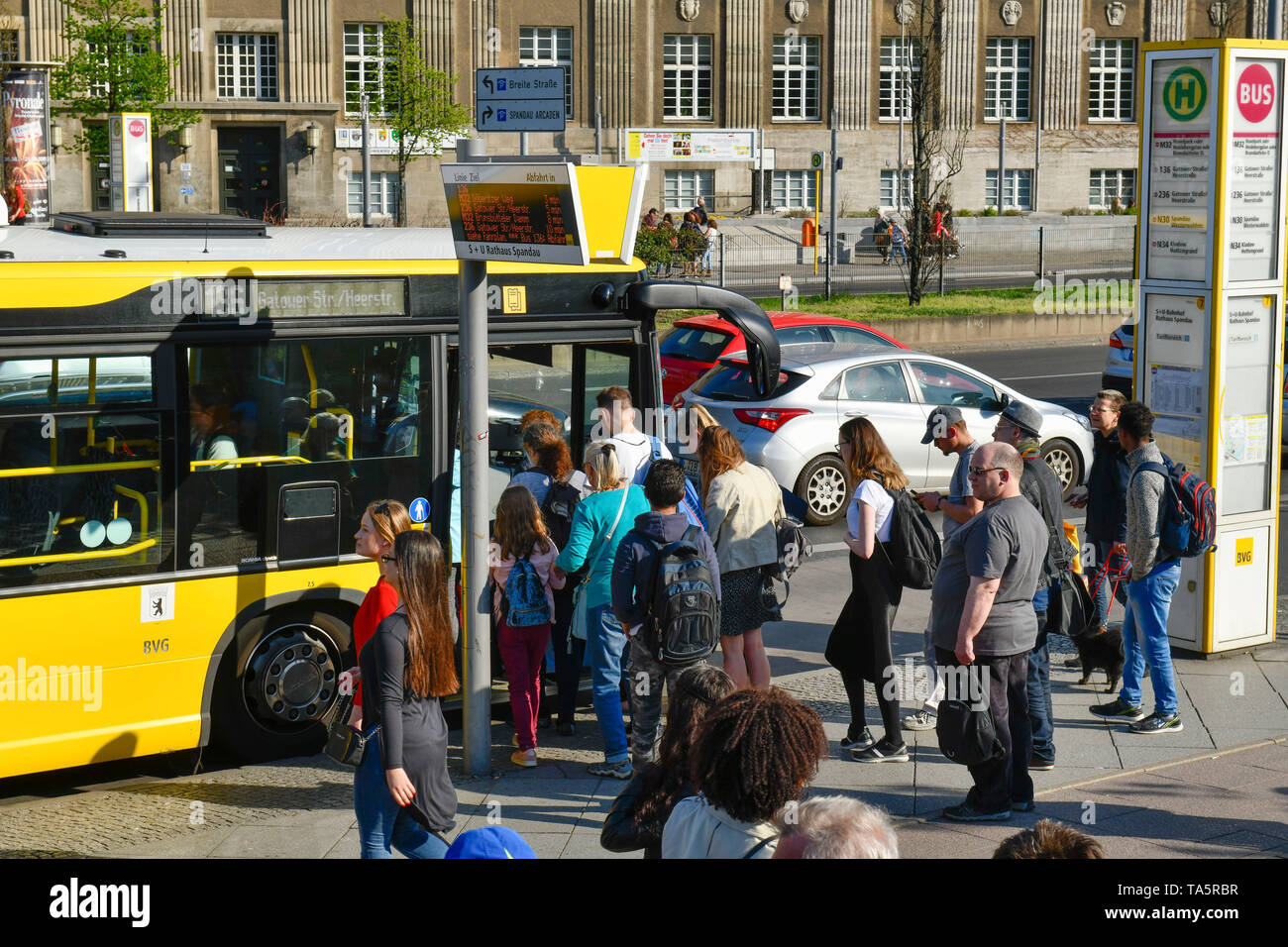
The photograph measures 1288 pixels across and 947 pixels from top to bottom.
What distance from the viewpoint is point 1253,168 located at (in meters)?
9.51

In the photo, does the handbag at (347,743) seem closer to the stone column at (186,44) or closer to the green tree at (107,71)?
the green tree at (107,71)

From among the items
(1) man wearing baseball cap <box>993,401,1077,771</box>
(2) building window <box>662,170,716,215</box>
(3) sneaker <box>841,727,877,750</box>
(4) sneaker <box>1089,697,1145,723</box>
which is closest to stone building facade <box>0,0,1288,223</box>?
(2) building window <box>662,170,716,215</box>

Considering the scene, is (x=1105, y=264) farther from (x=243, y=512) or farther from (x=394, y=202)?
(x=243, y=512)

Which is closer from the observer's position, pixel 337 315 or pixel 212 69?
pixel 337 315

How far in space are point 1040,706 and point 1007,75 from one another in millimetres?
50729

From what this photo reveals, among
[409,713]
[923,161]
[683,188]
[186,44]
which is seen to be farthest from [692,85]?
[409,713]

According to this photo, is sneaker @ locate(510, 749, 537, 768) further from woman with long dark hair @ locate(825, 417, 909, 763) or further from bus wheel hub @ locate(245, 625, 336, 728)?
woman with long dark hair @ locate(825, 417, 909, 763)

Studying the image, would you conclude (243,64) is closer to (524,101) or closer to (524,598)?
(524,101)

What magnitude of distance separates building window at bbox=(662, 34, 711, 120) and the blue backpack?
4473 cm

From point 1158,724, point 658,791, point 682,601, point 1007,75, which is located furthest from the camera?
point 1007,75

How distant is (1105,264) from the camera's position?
44.2m
